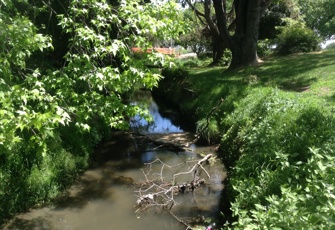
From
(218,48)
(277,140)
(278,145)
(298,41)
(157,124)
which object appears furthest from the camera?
(218,48)

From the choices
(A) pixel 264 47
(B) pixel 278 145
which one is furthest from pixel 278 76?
(A) pixel 264 47

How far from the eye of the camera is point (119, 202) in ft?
25.1

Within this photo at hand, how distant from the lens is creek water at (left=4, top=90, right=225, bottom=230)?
6773 millimetres

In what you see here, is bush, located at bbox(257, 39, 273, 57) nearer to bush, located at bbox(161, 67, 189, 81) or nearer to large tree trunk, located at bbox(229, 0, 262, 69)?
large tree trunk, located at bbox(229, 0, 262, 69)

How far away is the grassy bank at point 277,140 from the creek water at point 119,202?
0.79m

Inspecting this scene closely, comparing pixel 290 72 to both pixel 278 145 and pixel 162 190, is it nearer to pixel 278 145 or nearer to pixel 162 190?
pixel 278 145

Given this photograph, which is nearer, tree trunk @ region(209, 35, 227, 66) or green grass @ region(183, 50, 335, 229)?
green grass @ region(183, 50, 335, 229)

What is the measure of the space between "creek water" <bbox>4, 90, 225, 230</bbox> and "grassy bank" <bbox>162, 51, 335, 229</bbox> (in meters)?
0.79

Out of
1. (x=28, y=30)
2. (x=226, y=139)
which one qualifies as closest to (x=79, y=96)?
(x=28, y=30)

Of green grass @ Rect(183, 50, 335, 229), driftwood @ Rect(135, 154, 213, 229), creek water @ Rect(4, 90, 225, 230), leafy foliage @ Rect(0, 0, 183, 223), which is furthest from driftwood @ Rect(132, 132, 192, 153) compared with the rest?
leafy foliage @ Rect(0, 0, 183, 223)

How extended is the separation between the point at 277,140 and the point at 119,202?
3.81 metres

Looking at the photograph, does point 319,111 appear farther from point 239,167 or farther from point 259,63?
point 259,63

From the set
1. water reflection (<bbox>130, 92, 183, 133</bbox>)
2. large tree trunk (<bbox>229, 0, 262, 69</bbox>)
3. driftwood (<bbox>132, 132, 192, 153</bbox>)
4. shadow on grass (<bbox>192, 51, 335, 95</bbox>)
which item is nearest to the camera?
driftwood (<bbox>132, 132, 192, 153</bbox>)

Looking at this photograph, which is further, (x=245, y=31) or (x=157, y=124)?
(x=245, y=31)
